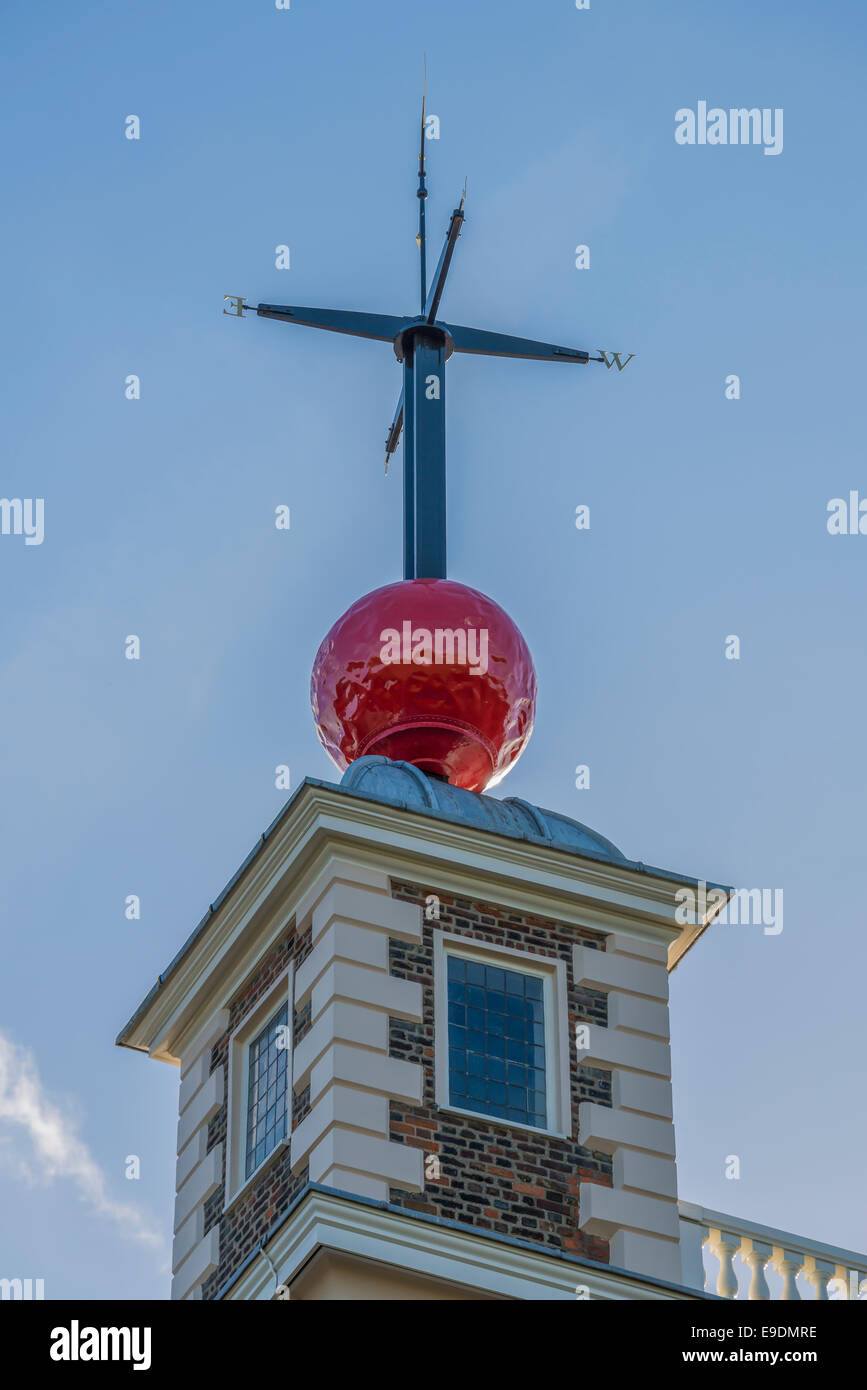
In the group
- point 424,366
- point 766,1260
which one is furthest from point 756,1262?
point 424,366

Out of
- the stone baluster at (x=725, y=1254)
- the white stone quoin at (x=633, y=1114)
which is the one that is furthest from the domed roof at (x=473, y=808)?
the stone baluster at (x=725, y=1254)

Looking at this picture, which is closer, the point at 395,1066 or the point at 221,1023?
the point at 395,1066

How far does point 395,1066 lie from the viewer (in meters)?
24.0

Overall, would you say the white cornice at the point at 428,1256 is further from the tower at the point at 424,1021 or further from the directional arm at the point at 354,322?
the directional arm at the point at 354,322

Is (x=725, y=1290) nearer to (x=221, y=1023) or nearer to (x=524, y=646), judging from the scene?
(x=221, y=1023)

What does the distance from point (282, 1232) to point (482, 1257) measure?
5.14ft

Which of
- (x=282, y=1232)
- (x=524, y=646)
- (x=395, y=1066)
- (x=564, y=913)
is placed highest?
(x=524, y=646)

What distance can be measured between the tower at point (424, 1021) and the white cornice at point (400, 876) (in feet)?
0.08

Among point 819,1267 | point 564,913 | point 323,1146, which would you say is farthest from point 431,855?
point 819,1267

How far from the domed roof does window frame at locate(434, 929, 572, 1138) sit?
107 cm

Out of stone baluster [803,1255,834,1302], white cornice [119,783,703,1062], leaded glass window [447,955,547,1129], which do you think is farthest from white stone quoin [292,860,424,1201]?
stone baluster [803,1255,834,1302]

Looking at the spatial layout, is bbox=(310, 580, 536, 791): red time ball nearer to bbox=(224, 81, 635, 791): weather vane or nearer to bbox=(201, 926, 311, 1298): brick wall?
bbox=(224, 81, 635, 791): weather vane
